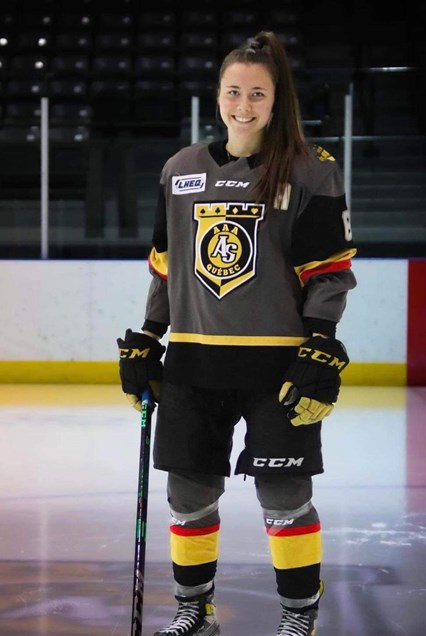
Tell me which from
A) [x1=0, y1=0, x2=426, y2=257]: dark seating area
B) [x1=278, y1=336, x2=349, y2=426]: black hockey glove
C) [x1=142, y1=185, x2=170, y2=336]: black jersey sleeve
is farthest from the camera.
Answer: [x1=0, y1=0, x2=426, y2=257]: dark seating area

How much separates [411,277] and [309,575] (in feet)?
14.6

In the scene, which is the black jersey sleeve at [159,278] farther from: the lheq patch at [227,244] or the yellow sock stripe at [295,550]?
the yellow sock stripe at [295,550]

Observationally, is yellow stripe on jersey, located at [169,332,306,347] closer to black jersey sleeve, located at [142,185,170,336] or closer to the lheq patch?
the lheq patch

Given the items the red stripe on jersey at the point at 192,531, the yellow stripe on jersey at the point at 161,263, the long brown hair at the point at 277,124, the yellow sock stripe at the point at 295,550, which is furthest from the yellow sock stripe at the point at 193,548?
the long brown hair at the point at 277,124

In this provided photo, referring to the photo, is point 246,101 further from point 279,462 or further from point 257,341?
point 279,462

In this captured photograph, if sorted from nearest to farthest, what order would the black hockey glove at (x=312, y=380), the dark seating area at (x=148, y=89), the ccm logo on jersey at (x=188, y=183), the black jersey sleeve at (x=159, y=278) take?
the black hockey glove at (x=312, y=380), the ccm logo on jersey at (x=188, y=183), the black jersey sleeve at (x=159, y=278), the dark seating area at (x=148, y=89)

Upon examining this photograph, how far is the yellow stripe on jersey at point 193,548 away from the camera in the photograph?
2273 mm

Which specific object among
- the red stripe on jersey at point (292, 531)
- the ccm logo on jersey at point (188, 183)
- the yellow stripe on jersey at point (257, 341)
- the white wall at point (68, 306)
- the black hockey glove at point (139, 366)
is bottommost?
the white wall at point (68, 306)

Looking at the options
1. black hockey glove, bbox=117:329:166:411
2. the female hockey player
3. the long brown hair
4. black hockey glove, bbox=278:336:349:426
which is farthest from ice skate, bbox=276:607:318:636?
the long brown hair

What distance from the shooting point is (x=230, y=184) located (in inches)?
86.9

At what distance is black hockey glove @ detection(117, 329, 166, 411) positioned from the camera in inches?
91.1

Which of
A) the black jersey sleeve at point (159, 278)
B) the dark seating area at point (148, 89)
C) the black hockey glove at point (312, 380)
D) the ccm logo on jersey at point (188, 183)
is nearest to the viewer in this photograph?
the black hockey glove at point (312, 380)

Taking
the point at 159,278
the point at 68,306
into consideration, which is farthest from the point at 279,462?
the point at 68,306

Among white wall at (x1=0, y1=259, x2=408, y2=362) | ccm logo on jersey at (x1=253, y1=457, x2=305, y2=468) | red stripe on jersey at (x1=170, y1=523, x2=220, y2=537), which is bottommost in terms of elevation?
white wall at (x1=0, y1=259, x2=408, y2=362)
